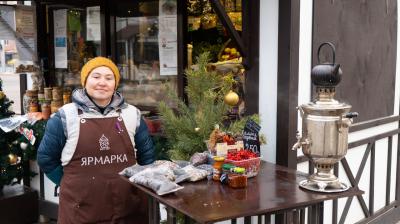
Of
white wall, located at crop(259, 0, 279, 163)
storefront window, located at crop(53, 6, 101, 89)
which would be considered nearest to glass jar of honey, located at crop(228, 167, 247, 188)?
white wall, located at crop(259, 0, 279, 163)

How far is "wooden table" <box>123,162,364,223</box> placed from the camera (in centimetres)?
233

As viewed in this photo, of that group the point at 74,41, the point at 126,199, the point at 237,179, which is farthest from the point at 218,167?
the point at 74,41

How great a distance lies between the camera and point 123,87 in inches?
215

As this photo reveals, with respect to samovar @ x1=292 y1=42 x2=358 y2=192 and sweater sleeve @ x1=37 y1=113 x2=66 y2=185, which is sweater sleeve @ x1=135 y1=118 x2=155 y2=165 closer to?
sweater sleeve @ x1=37 y1=113 x2=66 y2=185

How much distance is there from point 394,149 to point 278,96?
2.65 meters

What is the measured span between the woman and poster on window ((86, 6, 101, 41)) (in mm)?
2381

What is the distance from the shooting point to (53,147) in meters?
3.23

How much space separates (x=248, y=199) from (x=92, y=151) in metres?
1.17

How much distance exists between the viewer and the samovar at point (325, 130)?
2.71m

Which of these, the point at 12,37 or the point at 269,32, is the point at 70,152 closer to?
Answer: the point at 269,32

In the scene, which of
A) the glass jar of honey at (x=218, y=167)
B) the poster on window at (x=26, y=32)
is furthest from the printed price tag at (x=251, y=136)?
the poster on window at (x=26, y=32)

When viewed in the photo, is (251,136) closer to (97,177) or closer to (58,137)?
(97,177)

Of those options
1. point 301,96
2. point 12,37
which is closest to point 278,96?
point 301,96

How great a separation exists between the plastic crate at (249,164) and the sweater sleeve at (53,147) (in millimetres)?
1112
